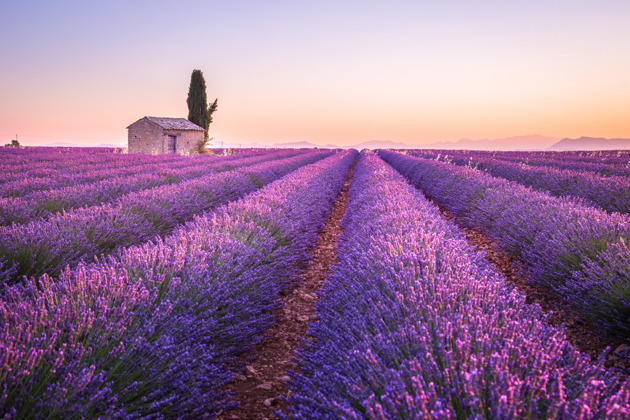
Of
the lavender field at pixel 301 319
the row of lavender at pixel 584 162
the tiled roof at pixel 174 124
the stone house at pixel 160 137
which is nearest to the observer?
the lavender field at pixel 301 319

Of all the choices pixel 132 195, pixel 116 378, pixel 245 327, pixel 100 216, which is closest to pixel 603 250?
pixel 245 327

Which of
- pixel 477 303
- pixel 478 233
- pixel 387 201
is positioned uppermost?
pixel 387 201

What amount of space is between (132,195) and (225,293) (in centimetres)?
383

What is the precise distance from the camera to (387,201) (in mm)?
4711

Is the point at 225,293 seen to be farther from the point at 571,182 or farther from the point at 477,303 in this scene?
the point at 571,182

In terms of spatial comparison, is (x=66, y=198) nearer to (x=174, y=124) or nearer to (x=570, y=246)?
(x=570, y=246)

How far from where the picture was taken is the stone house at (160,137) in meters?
24.5

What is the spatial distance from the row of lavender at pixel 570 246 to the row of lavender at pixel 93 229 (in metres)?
4.08

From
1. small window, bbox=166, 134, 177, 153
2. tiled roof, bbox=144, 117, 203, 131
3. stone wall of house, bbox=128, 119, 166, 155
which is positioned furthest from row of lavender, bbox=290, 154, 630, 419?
tiled roof, bbox=144, 117, 203, 131

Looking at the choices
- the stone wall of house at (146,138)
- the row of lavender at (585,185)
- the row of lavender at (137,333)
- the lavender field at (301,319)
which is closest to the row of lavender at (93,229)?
the lavender field at (301,319)

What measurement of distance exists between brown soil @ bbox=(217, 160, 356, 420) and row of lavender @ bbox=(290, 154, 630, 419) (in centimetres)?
30

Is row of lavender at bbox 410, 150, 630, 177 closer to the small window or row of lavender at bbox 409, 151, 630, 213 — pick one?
row of lavender at bbox 409, 151, 630, 213

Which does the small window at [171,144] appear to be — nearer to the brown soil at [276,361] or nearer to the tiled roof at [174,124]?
the tiled roof at [174,124]

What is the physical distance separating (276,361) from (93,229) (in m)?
2.61
